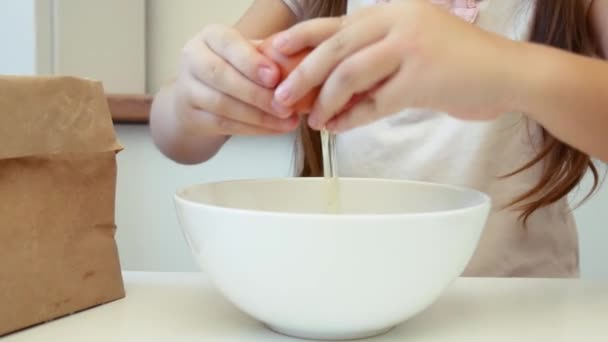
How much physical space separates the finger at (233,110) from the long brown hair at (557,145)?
353 mm

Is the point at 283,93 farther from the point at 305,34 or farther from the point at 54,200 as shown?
the point at 54,200

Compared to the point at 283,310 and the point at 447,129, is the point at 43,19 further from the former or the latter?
the point at 283,310

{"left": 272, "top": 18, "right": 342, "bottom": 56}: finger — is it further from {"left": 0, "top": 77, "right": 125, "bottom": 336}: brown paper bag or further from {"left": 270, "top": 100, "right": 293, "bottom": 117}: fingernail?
{"left": 0, "top": 77, "right": 125, "bottom": 336}: brown paper bag

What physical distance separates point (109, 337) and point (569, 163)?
53 centimetres

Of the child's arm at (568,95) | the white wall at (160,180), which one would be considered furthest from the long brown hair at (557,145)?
the white wall at (160,180)

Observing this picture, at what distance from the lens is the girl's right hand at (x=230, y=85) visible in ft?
1.44

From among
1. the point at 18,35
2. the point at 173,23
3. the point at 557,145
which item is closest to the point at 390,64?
the point at 557,145

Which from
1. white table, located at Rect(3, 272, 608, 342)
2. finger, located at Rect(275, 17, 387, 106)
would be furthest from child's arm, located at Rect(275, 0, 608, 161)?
white table, located at Rect(3, 272, 608, 342)

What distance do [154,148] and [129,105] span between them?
0.37 ft

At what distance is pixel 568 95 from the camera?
50 cm

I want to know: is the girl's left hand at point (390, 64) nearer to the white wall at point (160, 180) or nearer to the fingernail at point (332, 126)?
the fingernail at point (332, 126)

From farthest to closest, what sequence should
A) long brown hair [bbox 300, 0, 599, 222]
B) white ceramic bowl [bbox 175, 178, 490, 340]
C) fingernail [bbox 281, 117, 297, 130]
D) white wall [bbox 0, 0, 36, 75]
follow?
1. white wall [bbox 0, 0, 36, 75]
2. long brown hair [bbox 300, 0, 599, 222]
3. fingernail [bbox 281, 117, 297, 130]
4. white ceramic bowl [bbox 175, 178, 490, 340]

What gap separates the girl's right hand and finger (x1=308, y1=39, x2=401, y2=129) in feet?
0.11

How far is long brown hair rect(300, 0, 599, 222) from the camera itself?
0.70 meters
